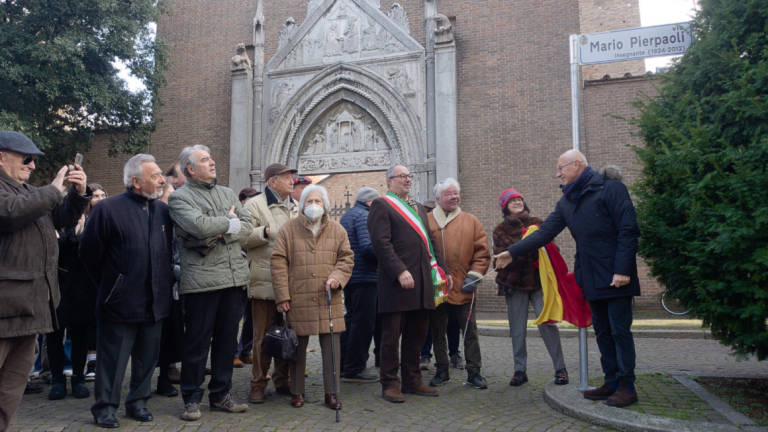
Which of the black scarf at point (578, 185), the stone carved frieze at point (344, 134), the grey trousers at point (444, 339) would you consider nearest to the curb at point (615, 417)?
the grey trousers at point (444, 339)

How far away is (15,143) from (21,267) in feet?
2.49

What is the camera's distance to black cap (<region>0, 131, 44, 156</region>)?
11.0ft

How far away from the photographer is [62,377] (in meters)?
5.07

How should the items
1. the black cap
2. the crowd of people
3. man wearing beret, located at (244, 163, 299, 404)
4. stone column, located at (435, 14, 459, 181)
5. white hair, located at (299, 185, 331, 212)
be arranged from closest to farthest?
the black cap, the crowd of people, white hair, located at (299, 185, 331, 212), man wearing beret, located at (244, 163, 299, 404), stone column, located at (435, 14, 459, 181)

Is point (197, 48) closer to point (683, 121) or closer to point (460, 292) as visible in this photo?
point (460, 292)

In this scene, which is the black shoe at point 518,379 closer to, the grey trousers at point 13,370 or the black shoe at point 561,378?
the black shoe at point 561,378

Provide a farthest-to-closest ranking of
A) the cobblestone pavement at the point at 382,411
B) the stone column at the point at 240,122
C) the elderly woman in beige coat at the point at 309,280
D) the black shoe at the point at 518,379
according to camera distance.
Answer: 1. the stone column at the point at 240,122
2. the black shoe at the point at 518,379
3. the elderly woman in beige coat at the point at 309,280
4. the cobblestone pavement at the point at 382,411

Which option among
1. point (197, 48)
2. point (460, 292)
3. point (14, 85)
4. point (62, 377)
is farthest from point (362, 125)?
point (62, 377)

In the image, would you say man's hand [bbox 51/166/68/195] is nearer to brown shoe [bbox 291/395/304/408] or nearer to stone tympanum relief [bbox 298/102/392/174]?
brown shoe [bbox 291/395/304/408]

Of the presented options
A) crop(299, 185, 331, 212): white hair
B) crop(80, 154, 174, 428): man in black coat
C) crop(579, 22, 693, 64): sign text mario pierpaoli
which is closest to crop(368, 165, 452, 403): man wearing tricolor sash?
crop(299, 185, 331, 212): white hair

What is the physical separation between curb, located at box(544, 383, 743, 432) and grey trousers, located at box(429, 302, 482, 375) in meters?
0.84

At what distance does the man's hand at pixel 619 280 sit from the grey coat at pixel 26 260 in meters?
3.87

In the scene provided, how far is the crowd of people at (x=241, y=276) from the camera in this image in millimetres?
3479

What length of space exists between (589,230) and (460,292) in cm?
156
